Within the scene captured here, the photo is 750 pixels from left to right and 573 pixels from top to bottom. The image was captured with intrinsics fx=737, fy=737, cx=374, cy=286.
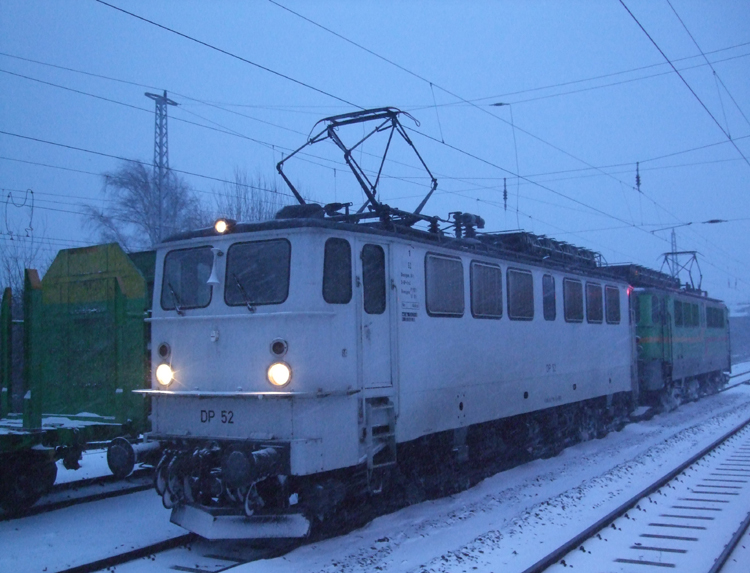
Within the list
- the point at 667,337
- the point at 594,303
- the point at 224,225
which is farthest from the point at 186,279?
the point at 667,337

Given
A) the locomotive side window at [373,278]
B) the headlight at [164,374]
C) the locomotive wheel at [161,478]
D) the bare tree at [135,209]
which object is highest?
the bare tree at [135,209]

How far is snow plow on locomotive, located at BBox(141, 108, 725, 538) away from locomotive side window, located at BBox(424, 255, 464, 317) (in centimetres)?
2

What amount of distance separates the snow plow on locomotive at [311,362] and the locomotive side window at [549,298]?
212cm

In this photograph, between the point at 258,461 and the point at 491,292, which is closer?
the point at 258,461

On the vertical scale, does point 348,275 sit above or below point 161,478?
above

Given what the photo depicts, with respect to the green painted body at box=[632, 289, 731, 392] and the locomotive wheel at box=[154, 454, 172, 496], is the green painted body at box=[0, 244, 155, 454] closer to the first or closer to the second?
the locomotive wheel at box=[154, 454, 172, 496]

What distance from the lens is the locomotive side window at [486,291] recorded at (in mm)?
9570

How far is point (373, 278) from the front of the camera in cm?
772

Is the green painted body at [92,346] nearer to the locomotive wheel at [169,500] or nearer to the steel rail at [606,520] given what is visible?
the locomotive wheel at [169,500]

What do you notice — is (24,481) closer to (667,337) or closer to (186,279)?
(186,279)

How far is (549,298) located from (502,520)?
480cm

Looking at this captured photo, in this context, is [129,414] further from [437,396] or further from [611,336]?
Result: [611,336]

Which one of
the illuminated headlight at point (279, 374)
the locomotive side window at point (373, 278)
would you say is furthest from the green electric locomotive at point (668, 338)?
the illuminated headlight at point (279, 374)

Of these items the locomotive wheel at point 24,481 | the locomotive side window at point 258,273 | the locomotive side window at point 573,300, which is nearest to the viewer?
the locomotive side window at point 258,273
